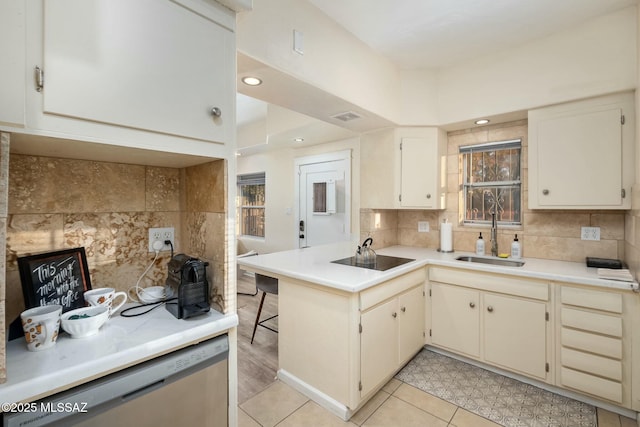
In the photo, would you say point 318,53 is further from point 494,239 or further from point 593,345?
point 593,345

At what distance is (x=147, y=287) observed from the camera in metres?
1.36

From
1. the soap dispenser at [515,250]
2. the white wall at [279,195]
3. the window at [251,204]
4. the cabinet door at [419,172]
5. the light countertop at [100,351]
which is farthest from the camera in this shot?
the window at [251,204]

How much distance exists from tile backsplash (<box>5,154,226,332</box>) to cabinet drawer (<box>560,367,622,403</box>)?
2370mm

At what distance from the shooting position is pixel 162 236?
1.42 m

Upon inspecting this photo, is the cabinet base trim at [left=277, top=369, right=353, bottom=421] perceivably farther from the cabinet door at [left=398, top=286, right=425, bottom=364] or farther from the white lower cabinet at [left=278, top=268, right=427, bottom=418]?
the cabinet door at [left=398, top=286, right=425, bottom=364]

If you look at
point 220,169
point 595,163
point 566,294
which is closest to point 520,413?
point 566,294

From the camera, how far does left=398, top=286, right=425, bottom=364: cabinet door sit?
223 cm

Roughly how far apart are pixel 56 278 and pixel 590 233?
341 cm

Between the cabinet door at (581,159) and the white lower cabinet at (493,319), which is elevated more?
the cabinet door at (581,159)

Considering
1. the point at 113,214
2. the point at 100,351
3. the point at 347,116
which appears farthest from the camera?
the point at 347,116

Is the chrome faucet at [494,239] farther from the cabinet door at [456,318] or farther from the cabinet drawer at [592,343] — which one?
the cabinet drawer at [592,343]

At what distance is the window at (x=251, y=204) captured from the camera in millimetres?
5496

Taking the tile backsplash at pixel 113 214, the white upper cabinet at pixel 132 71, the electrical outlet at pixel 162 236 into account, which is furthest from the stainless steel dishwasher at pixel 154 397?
the white upper cabinet at pixel 132 71

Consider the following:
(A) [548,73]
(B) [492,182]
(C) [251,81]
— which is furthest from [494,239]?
(C) [251,81]
